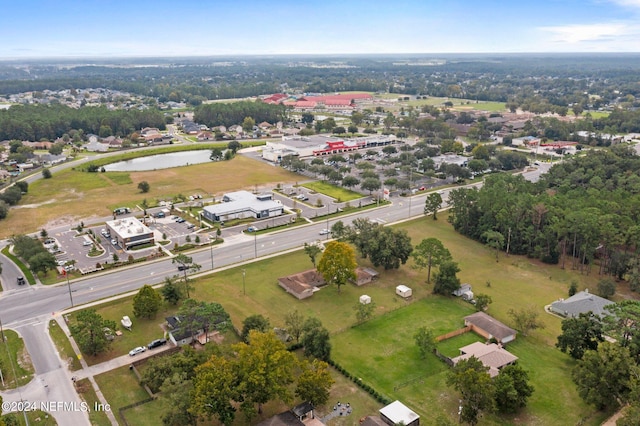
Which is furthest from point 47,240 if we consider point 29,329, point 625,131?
point 625,131

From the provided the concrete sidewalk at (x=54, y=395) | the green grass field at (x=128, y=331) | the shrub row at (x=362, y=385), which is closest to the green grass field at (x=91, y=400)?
the concrete sidewalk at (x=54, y=395)

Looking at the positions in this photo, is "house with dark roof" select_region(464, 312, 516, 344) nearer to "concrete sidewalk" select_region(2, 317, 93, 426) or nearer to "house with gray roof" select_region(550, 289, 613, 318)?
"house with gray roof" select_region(550, 289, 613, 318)

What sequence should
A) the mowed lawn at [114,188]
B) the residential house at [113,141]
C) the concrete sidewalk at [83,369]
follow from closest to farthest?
the concrete sidewalk at [83,369] → the mowed lawn at [114,188] → the residential house at [113,141]

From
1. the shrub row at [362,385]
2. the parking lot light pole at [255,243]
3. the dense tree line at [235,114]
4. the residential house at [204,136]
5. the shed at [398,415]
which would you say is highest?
the dense tree line at [235,114]

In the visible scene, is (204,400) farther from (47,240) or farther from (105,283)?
(47,240)

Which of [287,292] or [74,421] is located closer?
[74,421]

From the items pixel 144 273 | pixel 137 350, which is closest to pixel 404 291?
pixel 137 350

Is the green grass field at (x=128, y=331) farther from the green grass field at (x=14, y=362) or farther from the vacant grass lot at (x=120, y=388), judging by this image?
the green grass field at (x=14, y=362)
